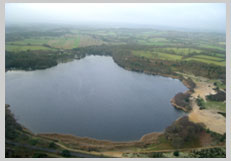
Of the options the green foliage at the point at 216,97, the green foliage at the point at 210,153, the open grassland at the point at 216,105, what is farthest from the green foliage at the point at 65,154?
the green foliage at the point at 216,97

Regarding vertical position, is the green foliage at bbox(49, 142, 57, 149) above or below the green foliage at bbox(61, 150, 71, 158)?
above

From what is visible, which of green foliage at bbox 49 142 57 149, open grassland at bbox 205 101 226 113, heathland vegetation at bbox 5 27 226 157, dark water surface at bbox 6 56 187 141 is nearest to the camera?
green foliage at bbox 49 142 57 149

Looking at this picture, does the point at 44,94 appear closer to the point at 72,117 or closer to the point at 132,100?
the point at 72,117

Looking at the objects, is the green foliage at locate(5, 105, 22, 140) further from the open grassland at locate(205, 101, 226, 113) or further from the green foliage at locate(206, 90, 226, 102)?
the green foliage at locate(206, 90, 226, 102)

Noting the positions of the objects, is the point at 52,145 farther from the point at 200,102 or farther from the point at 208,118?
the point at 200,102

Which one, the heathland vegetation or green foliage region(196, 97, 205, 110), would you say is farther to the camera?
green foliage region(196, 97, 205, 110)

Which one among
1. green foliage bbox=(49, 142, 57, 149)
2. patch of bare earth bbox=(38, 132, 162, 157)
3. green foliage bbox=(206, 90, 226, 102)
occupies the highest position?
green foliage bbox=(206, 90, 226, 102)

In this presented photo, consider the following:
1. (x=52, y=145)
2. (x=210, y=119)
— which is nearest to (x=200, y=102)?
(x=210, y=119)

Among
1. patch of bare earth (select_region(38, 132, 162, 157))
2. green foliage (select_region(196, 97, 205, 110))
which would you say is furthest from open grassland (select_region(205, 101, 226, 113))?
patch of bare earth (select_region(38, 132, 162, 157))

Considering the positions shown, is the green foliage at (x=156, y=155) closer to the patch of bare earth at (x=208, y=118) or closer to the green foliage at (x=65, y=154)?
the green foliage at (x=65, y=154)
